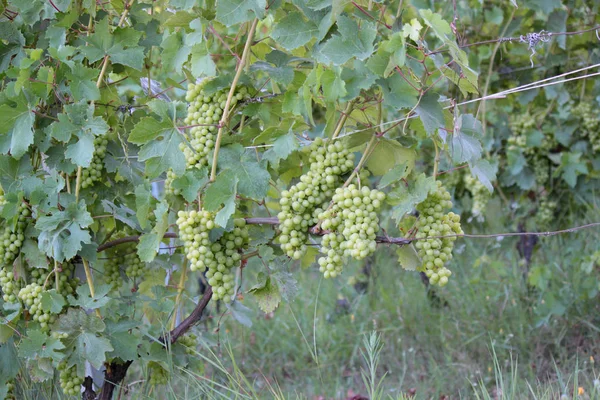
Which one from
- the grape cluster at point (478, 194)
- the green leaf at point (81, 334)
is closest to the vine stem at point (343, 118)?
the green leaf at point (81, 334)

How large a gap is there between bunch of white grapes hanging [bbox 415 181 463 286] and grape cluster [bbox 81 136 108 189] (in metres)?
0.88

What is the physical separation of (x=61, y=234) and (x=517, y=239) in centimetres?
264

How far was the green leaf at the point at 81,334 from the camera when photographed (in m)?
1.83

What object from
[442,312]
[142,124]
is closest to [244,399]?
[142,124]

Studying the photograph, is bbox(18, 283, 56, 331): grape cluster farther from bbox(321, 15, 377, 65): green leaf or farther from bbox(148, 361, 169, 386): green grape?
bbox(321, 15, 377, 65): green leaf

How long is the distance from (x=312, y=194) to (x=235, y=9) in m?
0.45

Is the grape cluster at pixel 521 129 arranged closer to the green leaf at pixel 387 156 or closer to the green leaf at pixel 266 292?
the green leaf at pixel 387 156

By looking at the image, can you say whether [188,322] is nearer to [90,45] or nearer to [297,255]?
[297,255]

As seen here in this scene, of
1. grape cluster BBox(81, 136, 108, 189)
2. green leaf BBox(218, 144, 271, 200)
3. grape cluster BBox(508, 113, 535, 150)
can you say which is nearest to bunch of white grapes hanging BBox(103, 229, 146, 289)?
grape cluster BBox(81, 136, 108, 189)

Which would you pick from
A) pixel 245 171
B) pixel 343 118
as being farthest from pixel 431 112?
pixel 245 171

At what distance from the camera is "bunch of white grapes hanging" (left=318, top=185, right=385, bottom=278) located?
5.04ft

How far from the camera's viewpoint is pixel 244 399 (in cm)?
187

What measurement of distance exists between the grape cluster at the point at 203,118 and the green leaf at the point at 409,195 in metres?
0.45

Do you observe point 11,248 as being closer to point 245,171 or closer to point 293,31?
point 245,171
